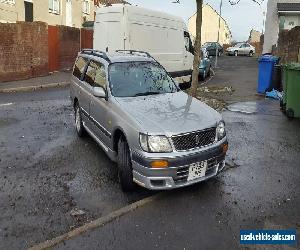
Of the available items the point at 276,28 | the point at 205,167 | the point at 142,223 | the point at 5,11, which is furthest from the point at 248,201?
the point at 276,28

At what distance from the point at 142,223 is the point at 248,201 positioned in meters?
1.65

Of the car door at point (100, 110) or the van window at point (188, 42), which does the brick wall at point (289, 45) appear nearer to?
the van window at point (188, 42)

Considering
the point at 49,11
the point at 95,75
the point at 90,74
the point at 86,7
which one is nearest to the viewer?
the point at 95,75

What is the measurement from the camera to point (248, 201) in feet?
16.5

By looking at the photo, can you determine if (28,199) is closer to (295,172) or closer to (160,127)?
(160,127)

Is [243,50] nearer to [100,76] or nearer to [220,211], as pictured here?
[100,76]

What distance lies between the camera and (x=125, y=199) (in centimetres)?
512

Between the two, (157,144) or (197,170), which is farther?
(197,170)

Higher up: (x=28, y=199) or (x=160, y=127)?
(x=160, y=127)

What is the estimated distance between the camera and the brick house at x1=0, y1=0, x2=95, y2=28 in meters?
22.7

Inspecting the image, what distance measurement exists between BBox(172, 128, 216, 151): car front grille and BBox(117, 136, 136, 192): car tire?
0.81m

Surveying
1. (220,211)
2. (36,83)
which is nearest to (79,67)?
(220,211)

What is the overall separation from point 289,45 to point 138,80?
1486 centimetres

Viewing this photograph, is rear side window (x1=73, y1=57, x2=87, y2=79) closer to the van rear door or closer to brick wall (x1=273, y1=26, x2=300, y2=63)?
the van rear door
